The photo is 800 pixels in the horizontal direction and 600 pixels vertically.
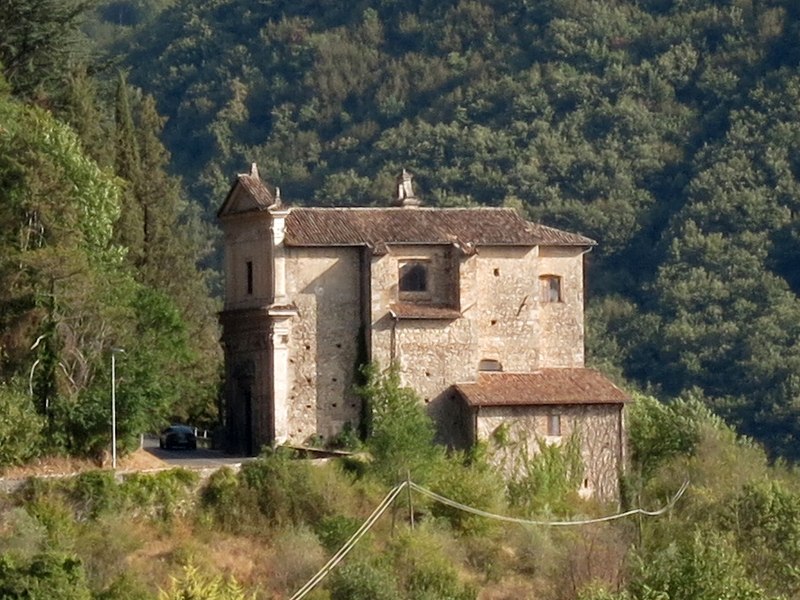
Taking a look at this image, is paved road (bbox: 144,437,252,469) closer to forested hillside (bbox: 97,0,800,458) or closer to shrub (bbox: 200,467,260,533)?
shrub (bbox: 200,467,260,533)

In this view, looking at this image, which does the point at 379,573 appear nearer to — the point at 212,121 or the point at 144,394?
the point at 144,394

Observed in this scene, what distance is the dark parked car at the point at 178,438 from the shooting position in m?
74.6

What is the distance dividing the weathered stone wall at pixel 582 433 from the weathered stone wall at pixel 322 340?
3717mm

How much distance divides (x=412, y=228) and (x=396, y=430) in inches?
276

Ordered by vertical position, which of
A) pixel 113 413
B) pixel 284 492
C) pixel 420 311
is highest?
pixel 420 311

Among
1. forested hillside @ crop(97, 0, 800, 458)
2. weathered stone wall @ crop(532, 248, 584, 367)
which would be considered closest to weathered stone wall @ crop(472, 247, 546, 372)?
weathered stone wall @ crop(532, 248, 584, 367)

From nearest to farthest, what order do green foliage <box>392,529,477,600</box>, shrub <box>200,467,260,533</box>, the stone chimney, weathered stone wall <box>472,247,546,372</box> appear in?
green foliage <box>392,529,477,600</box> < shrub <box>200,467,260,533</box> < weathered stone wall <box>472,247,546,372</box> < the stone chimney

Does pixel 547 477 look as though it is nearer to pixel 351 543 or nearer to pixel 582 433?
pixel 582 433

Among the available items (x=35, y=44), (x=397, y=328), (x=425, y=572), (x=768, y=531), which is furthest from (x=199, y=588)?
(x=35, y=44)

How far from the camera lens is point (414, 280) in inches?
2795

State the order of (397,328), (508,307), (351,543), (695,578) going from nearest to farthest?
(695,578) < (351,543) < (397,328) < (508,307)

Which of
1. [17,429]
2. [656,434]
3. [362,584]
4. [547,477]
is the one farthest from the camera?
[656,434]

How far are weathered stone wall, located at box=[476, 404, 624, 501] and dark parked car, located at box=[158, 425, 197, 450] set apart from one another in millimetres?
9330

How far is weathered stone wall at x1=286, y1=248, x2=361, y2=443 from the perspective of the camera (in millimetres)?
69938
